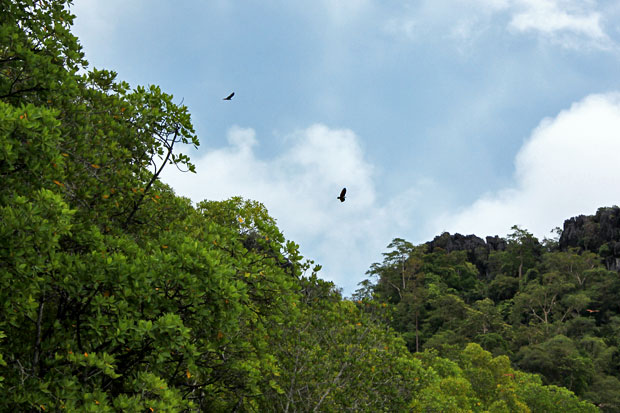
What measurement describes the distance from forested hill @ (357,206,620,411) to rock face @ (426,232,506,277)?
0.56 feet

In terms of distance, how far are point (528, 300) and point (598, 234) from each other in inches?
835

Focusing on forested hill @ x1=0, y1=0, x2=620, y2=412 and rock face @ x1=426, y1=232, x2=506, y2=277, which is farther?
rock face @ x1=426, y1=232, x2=506, y2=277

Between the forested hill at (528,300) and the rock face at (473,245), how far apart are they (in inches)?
6.7

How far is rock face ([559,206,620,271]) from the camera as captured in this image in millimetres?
64562

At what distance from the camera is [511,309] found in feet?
186

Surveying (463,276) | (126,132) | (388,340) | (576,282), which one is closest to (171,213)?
(126,132)

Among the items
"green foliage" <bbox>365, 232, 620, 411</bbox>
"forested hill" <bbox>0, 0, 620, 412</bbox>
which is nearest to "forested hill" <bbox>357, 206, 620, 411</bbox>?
"green foliage" <bbox>365, 232, 620, 411</bbox>

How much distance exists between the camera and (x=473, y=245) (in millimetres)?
85312

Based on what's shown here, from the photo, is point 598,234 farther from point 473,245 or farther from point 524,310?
point 524,310

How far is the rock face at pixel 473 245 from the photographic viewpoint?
81.8 m

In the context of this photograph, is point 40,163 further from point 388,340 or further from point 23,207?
point 388,340

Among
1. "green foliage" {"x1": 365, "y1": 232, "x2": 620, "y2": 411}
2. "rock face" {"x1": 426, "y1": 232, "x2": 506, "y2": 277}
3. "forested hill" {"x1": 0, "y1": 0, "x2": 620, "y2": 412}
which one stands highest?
"rock face" {"x1": 426, "y1": 232, "x2": 506, "y2": 277}

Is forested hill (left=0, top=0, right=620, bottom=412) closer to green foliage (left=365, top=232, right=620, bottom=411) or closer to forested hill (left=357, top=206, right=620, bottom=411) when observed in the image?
green foliage (left=365, top=232, right=620, bottom=411)

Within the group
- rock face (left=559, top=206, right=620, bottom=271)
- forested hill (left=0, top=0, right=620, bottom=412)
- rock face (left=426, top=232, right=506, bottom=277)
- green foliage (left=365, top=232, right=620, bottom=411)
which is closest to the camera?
forested hill (left=0, top=0, right=620, bottom=412)
